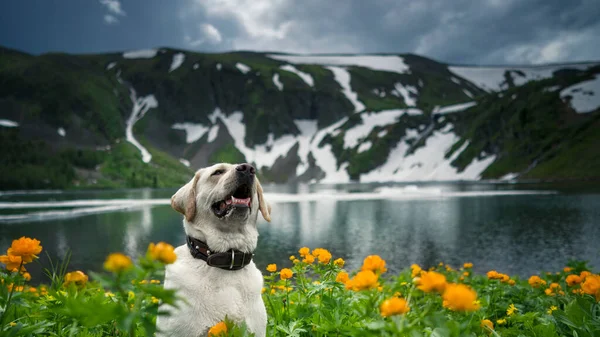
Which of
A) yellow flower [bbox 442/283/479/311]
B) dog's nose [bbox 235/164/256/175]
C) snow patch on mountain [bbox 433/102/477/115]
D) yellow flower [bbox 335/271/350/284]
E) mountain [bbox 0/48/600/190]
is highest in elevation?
snow patch on mountain [bbox 433/102/477/115]

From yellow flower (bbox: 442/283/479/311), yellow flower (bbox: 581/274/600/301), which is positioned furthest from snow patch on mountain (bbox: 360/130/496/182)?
yellow flower (bbox: 442/283/479/311)

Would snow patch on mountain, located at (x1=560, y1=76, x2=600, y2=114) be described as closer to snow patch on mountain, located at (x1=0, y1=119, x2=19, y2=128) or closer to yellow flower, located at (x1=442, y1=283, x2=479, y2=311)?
yellow flower, located at (x1=442, y1=283, x2=479, y2=311)

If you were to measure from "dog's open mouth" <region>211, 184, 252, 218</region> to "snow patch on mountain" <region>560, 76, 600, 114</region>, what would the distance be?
128m

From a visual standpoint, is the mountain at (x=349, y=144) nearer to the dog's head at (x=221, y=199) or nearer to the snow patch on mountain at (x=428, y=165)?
the snow patch on mountain at (x=428, y=165)

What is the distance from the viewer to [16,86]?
610 ft

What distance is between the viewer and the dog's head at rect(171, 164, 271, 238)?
146 inches

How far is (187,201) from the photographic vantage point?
3.83m

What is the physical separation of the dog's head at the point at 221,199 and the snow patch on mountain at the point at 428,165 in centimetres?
12307

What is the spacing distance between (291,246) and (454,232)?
15206 millimetres

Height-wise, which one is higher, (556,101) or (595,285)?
(556,101)

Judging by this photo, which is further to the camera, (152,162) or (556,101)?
(152,162)

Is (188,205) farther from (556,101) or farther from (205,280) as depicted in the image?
(556,101)

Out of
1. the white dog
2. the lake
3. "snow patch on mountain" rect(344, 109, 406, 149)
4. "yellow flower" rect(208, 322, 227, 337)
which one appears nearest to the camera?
"yellow flower" rect(208, 322, 227, 337)

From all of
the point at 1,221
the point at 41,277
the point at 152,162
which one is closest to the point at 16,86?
the point at 152,162
